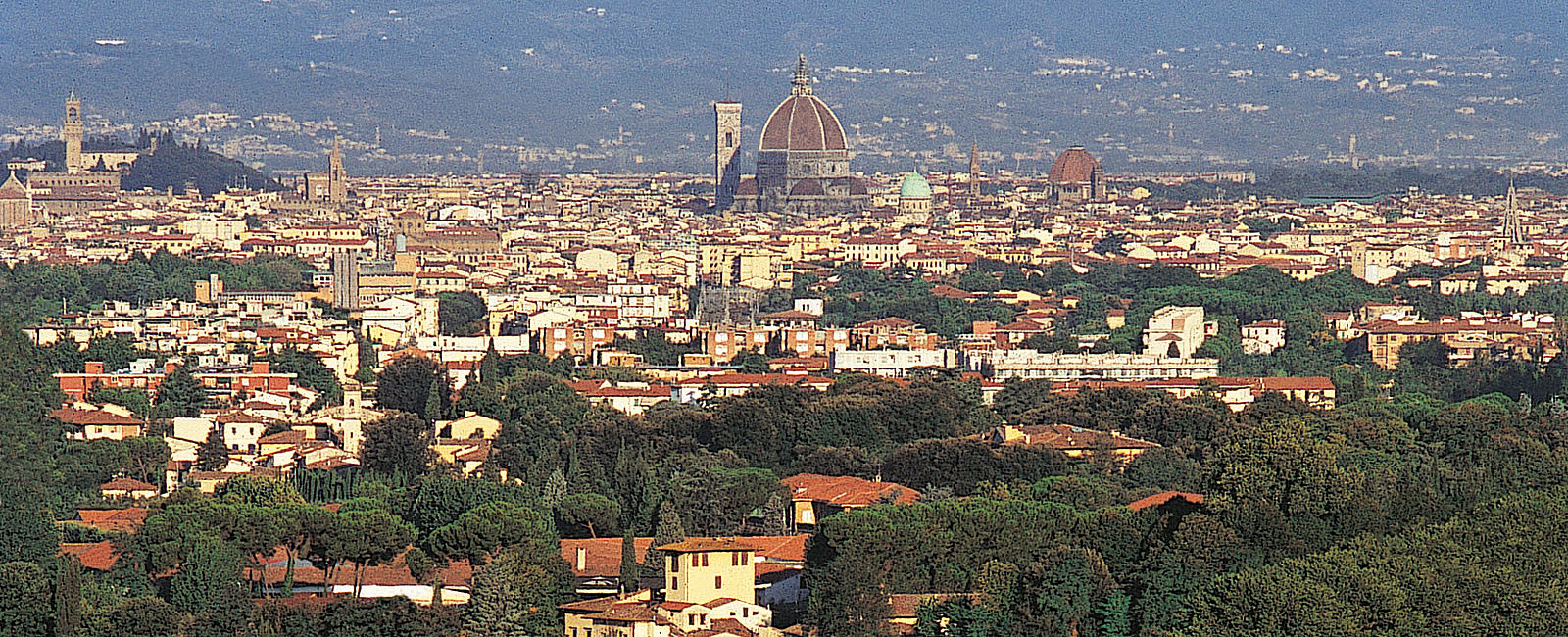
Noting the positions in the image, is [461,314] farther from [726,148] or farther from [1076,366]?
[726,148]

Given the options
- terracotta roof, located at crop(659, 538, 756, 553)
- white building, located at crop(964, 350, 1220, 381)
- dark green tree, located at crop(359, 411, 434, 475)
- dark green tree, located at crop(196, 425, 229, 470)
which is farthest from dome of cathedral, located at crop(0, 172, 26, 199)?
terracotta roof, located at crop(659, 538, 756, 553)

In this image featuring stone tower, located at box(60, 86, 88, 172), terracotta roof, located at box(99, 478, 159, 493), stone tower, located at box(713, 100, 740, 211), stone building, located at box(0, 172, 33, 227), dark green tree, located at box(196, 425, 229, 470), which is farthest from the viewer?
stone tower, located at box(713, 100, 740, 211)

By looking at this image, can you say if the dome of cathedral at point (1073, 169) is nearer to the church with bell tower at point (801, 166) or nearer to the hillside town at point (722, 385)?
the church with bell tower at point (801, 166)

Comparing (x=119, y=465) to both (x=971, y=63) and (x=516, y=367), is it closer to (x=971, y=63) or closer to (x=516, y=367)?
(x=516, y=367)

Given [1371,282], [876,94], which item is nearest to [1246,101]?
[876,94]

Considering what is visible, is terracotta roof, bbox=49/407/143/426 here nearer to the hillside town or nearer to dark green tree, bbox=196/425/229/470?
the hillside town

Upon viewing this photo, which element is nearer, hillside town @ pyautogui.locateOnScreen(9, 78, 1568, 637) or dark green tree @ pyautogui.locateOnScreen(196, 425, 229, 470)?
hillside town @ pyautogui.locateOnScreen(9, 78, 1568, 637)

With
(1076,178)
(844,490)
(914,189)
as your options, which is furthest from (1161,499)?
(1076,178)
